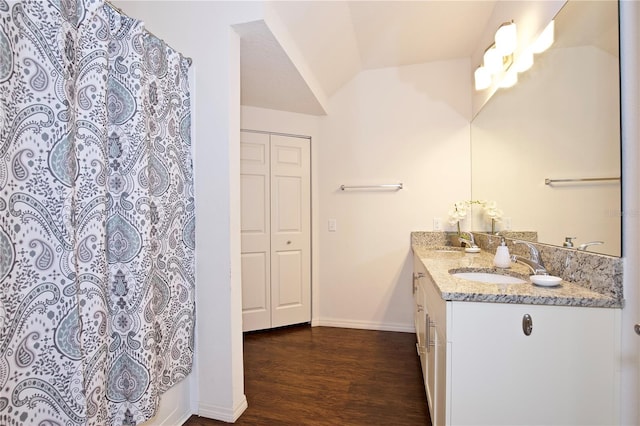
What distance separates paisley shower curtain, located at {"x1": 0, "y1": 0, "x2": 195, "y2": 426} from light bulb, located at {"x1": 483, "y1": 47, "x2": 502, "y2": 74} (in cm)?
192

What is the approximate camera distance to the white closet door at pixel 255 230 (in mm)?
2719

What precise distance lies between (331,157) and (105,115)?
6.86 ft

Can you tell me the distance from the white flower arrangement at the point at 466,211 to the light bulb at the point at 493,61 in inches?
36.1

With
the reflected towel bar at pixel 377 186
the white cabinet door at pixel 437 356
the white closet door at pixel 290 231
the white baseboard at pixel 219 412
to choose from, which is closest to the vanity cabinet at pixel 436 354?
the white cabinet door at pixel 437 356

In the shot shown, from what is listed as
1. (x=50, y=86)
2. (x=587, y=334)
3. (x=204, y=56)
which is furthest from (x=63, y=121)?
(x=587, y=334)

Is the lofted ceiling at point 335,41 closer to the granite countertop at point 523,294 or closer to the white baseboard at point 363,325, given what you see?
the granite countertop at point 523,294

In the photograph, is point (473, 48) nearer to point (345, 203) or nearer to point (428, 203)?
point (428, 203)

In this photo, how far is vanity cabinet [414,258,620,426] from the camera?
3.13ft

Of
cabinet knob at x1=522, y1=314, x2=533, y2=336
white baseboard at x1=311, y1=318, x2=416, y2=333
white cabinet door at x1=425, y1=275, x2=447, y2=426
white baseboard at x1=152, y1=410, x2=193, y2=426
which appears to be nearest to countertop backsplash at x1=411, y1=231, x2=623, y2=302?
cabinet knob at x1=522, y1=314, x2=533, y2=336

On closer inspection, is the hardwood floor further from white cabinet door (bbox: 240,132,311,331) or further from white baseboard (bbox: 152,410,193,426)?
white cabinet door (bbox: 240,132,311,331)

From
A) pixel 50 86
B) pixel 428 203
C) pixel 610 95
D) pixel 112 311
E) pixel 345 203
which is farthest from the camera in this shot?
pixel 345 203

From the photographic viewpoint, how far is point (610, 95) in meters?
1.02

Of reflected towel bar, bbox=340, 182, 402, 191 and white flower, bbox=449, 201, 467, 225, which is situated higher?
reflected towel bar, bbox=340, 182, 402, 191

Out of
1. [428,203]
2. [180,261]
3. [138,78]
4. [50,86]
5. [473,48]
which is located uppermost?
[473,48]
